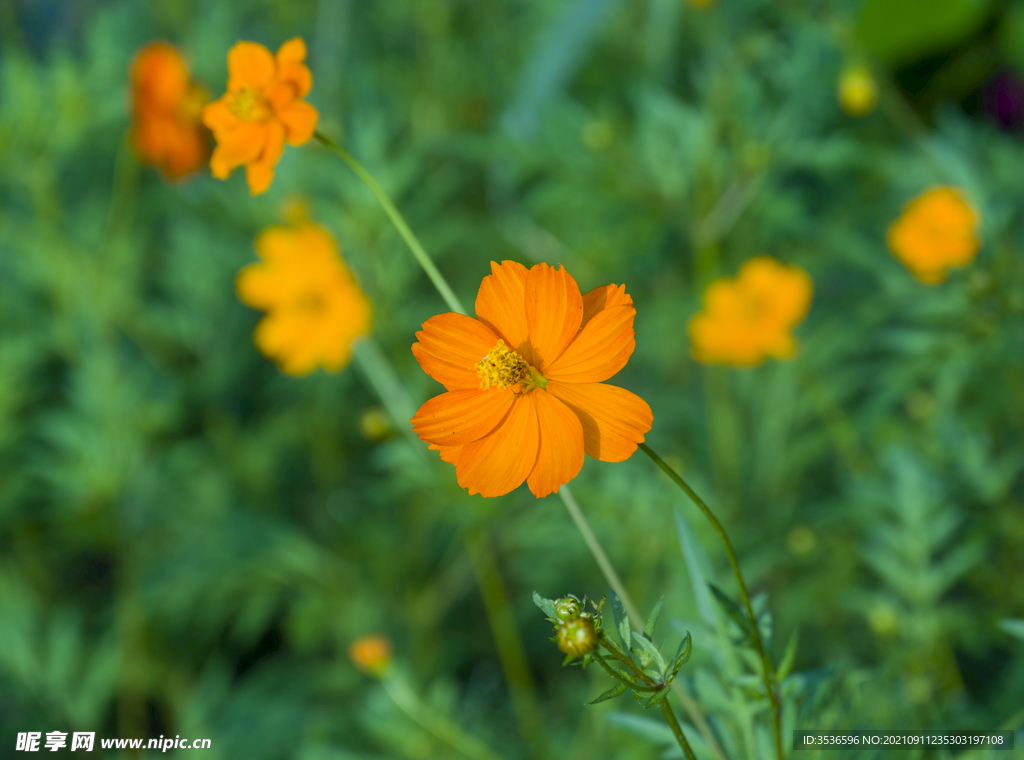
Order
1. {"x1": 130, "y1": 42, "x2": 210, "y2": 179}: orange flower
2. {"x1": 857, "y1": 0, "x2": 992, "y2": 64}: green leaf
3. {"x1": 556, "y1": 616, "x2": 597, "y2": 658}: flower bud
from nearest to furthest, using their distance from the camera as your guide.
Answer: {"x1": 556, "y1": 616, "x2": 597, "y2": 658}: flower bud → {"x1": 130, "y1": 42, "x2": 210, "y2": 179}: orange flower → {"x1": 857, "y1": 0, "x2": 992, "y2": 64}: green leaf

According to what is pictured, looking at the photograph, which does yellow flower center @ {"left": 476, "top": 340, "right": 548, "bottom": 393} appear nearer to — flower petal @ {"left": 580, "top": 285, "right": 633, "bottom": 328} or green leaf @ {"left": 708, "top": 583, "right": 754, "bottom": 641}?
flower petal @ {"left": 580, "top": 285, "right": 633, "bottom": 328}

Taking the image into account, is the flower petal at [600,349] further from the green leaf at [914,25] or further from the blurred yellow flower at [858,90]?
the green leaf at [914,25]

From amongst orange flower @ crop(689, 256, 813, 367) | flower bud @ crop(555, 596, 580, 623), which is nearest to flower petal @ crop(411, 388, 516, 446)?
flower bud @ crop(555, 596, 580, 623)

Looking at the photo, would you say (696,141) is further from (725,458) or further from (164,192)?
(164,192)

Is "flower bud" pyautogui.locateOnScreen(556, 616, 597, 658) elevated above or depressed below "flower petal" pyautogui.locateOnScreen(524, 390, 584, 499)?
below

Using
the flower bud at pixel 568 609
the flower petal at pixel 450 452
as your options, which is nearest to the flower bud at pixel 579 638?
the flower bud at pixel 568 609

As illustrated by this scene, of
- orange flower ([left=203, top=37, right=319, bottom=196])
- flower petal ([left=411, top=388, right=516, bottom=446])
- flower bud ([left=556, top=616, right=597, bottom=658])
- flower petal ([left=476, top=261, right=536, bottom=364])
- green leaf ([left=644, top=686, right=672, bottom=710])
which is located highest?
orange flower ([left=203, top=37, right=319, bottom=196])

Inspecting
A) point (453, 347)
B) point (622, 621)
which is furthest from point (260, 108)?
point (622, 621)

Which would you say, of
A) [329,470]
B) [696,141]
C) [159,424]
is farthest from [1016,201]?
[159,424]

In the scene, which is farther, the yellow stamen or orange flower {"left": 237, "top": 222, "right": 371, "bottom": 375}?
orange flower {"left": 237, "top": 222, "right": 371, "bottom": 375}
